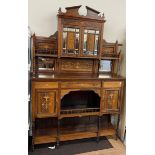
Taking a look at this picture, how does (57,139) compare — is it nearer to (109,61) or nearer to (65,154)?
(65,154)

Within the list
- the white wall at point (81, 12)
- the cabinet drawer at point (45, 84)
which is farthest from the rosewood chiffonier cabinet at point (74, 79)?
the white wall at point (81, 12)

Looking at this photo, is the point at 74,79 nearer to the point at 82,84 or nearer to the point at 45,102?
the point at 82,84

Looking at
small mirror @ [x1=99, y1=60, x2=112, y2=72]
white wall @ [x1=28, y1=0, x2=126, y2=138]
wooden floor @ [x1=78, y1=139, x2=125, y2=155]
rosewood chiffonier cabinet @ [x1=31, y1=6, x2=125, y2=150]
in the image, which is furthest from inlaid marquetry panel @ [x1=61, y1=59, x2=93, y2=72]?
wooden floor @ [x1=78, y1=139, x2=125, y2=155]

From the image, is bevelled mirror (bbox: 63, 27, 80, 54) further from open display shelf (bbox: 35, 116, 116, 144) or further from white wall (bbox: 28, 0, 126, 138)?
open display shelf (bbox: 35, 116, 116, 144)

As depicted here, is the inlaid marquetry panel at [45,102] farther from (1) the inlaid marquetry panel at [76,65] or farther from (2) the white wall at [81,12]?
(2) the white wall at [81,12]

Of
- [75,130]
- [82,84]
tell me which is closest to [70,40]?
[82,84]

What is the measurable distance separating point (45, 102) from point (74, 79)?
1.45 feet

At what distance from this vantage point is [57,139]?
7.25 ft

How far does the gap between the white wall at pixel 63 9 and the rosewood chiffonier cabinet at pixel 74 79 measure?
5.5 inches

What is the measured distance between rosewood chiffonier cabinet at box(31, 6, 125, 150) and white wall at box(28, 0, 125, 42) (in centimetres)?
14
